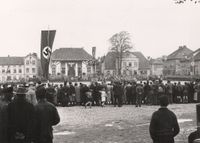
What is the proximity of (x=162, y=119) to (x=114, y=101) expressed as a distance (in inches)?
859

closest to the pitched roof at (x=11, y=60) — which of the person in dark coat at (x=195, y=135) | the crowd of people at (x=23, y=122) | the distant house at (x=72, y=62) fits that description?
the distant house at (x=72, y=62)

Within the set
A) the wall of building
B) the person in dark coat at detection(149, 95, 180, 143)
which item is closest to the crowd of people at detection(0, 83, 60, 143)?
the person in dark coat at detection(149, 95, 180, 143)

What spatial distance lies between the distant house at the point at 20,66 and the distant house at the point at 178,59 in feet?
165

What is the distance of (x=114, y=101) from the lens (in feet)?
98.7

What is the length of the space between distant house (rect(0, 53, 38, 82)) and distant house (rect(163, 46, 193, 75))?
165ft

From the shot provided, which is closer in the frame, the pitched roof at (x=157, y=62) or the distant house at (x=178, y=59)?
the distant house at (x=178, y=59)

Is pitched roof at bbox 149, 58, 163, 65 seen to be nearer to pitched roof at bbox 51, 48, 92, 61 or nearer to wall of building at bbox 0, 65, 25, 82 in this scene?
wall of building at bbox 0, 65, 25, 82

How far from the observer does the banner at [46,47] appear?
19.3 meters

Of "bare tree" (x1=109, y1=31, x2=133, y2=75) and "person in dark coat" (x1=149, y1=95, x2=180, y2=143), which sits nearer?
"person in dark coat" (x1=149, y1=95, x2=180, y2=143)

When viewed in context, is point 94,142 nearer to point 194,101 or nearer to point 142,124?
point 142,124

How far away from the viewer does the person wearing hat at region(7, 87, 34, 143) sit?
828 centimetres

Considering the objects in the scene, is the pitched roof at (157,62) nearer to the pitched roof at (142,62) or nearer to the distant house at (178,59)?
the distant house at (178,59)

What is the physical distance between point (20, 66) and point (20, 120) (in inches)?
5975

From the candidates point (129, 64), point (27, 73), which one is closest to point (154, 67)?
point (129, 64)
